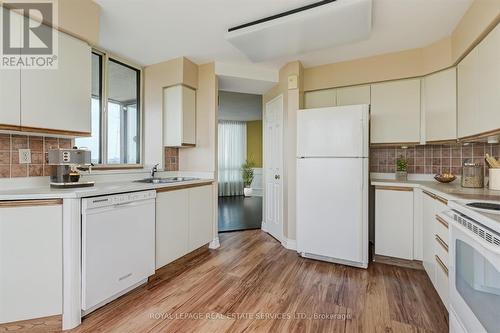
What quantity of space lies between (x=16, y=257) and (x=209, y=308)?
1320 mm

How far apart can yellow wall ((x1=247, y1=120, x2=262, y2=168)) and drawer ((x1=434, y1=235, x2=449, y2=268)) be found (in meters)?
5.79

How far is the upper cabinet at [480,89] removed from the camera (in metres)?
1.72

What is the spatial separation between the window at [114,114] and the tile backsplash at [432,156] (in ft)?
10.6

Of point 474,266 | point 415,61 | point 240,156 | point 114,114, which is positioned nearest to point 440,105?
point 415,61

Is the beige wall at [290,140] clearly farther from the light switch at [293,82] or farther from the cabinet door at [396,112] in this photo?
the cabinet door at [396,112]

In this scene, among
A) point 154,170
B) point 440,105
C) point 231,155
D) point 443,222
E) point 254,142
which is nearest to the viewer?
point 443,222

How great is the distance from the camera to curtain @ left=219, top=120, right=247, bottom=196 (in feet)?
24.4

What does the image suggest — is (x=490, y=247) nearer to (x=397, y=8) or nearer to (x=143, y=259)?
(x=397, y=8)

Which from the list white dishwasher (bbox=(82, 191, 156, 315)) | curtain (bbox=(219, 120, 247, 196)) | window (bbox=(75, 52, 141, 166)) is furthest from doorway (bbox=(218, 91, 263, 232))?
white dishwasher (bbox=(82, 191, 156, 315))

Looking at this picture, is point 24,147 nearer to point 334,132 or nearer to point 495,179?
point 334,132

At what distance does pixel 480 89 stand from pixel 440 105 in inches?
25.2

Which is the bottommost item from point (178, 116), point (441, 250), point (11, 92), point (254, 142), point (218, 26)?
point (441, 250)

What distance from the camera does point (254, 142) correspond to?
7652mm

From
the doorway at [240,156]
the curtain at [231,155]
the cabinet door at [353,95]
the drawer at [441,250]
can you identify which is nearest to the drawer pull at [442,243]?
the drawer at [441,250]
